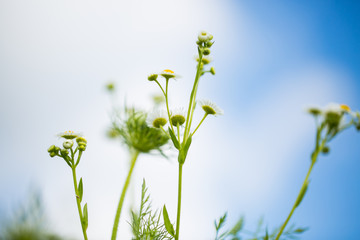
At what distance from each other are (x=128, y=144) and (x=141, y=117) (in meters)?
0.26

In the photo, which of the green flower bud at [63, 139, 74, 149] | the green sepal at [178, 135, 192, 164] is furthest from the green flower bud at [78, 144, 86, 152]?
the green sepal at [178, 135, 192, 164]

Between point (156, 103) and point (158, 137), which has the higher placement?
point (156, 103)

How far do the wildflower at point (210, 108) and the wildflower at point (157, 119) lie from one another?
0.94ft

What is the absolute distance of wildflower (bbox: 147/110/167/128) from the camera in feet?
5.76

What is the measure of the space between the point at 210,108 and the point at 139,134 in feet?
4.03

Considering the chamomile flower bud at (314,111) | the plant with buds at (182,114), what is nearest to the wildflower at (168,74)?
the plant with buds at (182,114)

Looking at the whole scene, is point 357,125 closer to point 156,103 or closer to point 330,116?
point 330,116

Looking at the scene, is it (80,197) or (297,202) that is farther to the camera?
(80,197)

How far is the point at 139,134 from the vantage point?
2.65 metres

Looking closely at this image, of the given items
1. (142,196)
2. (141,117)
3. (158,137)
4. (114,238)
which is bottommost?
(114,238)

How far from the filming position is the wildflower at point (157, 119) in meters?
1.76

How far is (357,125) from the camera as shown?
3.53 ft

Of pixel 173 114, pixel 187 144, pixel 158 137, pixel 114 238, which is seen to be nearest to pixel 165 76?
pixel 173 114

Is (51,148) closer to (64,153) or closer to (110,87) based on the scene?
(64,153)
